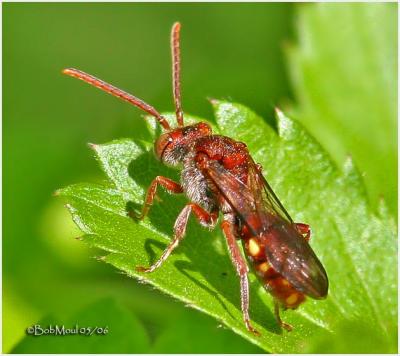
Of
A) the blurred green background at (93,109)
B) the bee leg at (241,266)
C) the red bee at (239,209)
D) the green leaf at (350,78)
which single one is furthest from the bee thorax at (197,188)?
the green leaf at (350,78)

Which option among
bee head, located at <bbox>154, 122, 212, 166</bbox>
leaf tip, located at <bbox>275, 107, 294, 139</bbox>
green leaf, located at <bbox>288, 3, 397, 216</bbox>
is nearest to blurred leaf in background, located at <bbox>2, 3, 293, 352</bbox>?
green leaf, located at <bbox>288, 3, 397, 216</bbox>

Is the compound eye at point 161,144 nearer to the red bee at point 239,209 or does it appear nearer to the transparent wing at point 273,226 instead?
the red bee at point 239,209

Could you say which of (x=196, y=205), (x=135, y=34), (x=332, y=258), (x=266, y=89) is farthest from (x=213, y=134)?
(x=135, y=34)

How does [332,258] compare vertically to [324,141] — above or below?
below

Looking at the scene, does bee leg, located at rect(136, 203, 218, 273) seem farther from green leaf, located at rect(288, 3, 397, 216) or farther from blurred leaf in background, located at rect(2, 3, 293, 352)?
green leaf, located at rect(288, 3, 397, 216)

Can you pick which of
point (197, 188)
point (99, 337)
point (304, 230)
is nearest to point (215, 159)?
point (197, 188)

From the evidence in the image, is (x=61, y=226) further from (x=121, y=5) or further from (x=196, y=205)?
(x=121, y=5)
